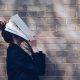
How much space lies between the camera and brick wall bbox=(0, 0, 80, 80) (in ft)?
15.4

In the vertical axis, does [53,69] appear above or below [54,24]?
below

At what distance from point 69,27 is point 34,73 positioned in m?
0.84

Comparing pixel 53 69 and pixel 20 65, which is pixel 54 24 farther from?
pixel 20 65

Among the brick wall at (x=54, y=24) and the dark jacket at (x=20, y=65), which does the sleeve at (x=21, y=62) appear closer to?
the dark jacket at (x=20, y=65)

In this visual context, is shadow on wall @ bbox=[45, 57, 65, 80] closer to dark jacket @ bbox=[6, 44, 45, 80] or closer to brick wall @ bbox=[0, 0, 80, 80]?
brick wall @ bbox=[0, 0, 80, 80]

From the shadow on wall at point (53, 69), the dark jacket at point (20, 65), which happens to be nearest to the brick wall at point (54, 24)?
the shadow on wall at point (53, 69)

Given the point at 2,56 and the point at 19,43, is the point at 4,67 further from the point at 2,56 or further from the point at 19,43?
the point at 19,43

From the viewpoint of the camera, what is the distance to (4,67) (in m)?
4.77

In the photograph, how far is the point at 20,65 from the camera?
13.3 ft

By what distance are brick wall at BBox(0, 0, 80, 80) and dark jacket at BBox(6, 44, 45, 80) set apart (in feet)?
1.85

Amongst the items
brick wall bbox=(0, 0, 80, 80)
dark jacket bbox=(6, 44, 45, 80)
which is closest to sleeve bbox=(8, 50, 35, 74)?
dark jacket bbox=(6, 44, 45, 80)

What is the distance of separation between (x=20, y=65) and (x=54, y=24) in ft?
2.79

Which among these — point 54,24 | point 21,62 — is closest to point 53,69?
point 54,24

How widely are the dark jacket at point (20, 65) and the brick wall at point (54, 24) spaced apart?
0.56m
